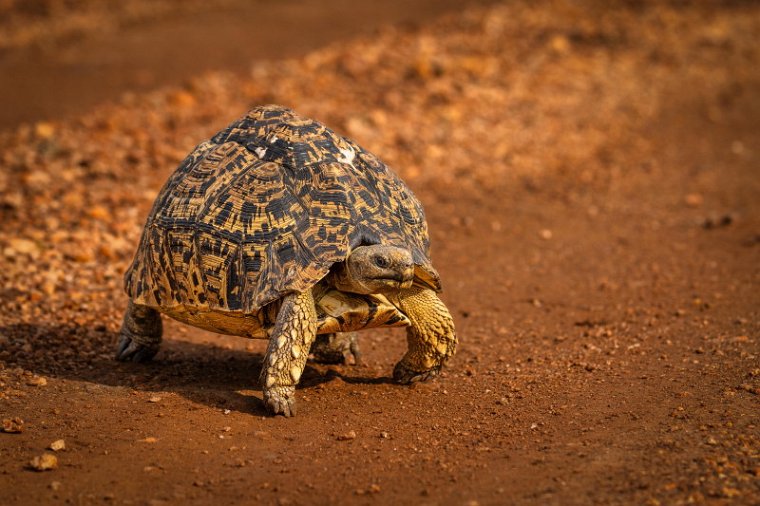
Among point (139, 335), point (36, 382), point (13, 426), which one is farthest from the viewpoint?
point (139, 335)

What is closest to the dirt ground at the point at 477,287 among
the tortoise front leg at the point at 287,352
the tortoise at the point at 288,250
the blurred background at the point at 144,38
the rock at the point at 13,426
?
the rock at the point at 13,426

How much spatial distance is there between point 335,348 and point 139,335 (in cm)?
134

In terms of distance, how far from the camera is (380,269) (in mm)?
5301

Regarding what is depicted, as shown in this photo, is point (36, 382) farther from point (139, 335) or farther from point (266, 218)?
point (266, 218)

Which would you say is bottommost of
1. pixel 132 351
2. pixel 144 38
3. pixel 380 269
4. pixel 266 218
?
pixel 132 351

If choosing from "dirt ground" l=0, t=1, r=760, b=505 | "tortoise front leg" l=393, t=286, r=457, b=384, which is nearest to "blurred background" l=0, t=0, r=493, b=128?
"dirt ground" l=0, t=1, r=760, b=505

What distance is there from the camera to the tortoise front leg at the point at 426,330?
5863 mm

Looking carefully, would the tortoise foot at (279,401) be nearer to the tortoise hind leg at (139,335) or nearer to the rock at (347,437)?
the rock at (347,437)

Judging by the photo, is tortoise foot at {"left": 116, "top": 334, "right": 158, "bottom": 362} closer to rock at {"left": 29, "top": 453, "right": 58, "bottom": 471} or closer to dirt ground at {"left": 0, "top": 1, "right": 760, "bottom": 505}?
dirt ground at {"left": 0, "top": 1, "right": 760, "bottom": 505}

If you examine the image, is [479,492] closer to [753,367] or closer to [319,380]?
[319,380]

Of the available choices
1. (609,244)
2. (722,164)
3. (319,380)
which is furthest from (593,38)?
(319,380)

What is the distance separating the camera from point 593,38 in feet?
54.5

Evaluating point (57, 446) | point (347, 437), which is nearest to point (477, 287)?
point (347, 437)

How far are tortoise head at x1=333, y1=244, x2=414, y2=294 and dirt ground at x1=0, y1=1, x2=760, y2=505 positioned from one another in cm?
79
